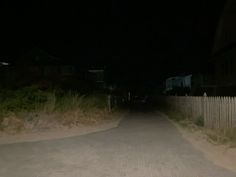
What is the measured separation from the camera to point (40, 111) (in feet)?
55.9

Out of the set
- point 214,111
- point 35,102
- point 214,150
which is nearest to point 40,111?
point 35,102

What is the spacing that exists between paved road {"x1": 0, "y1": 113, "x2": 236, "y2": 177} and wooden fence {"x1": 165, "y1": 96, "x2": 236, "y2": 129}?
1855mm

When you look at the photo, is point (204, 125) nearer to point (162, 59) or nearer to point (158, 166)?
point (158, 166)

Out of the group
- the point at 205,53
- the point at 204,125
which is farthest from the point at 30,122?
the point at 205,53

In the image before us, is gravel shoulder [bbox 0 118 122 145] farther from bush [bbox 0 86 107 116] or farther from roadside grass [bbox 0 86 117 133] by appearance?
bush [bbox 0 86 107 116]

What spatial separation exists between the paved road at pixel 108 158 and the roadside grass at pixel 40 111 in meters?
3.43

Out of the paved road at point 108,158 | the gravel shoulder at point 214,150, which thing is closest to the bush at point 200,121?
the gravel shoulder at point 214,150

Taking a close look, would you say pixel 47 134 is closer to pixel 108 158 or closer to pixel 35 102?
pixel 35 102

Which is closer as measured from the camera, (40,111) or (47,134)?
(47,134)

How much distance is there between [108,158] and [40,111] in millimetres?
8553

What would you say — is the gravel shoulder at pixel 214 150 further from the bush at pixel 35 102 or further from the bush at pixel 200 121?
the bush at pixel 35 102

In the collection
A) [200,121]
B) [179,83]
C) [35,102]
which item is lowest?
[200,121]

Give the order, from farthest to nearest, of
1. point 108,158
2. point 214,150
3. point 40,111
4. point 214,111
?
point 40,111 < point 214,111 < point 214,150 < point 108,158

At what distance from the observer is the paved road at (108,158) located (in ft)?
25.2
